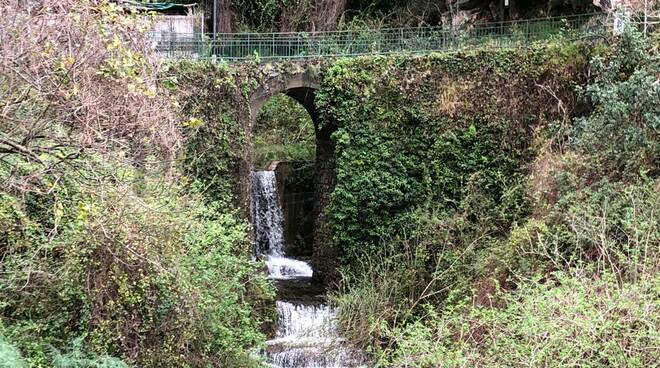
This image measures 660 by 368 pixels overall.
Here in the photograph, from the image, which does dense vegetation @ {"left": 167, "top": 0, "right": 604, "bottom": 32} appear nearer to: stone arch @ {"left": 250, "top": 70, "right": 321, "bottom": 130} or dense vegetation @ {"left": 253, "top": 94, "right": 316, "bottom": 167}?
dense vegetation @ {"left": 253, "top": 94, "right": 316, "bottom": 167}

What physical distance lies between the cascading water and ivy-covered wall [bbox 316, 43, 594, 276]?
156cm

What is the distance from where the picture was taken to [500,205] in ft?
40.5

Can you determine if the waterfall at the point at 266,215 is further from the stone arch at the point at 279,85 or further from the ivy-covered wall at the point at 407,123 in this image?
the stone arch at the point at 279,85

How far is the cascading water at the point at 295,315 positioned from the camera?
10.6 metres

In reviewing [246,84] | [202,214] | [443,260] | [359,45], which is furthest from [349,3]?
[202,214]

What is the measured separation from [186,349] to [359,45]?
922cm

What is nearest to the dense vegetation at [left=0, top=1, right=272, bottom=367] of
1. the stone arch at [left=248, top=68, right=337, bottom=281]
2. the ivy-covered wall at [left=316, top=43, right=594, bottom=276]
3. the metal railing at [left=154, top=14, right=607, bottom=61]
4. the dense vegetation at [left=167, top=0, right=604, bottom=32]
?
the ivy-covered wall at [left=316, top=43, right=594, bottom=276]

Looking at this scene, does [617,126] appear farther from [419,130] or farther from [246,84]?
[246,84]

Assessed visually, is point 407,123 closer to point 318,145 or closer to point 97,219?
point 318,145

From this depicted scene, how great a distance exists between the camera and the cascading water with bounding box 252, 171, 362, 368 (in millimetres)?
10648

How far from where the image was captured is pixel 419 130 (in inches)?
530

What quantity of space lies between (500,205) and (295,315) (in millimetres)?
4703

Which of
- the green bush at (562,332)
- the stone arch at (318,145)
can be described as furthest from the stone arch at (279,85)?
the green bush at (562,332)

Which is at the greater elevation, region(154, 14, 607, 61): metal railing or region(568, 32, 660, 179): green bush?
region(154, 14, 607, 61): metal railing
